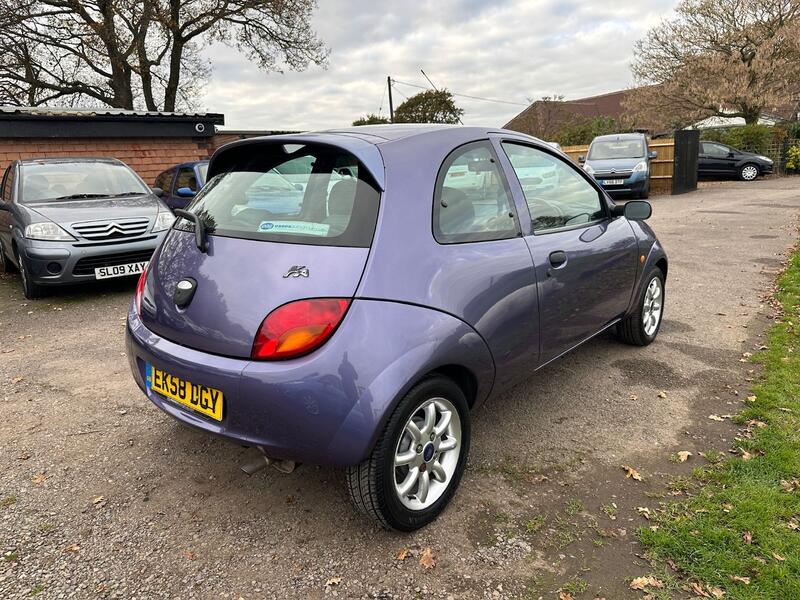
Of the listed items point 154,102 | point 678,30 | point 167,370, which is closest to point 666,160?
point 678,30

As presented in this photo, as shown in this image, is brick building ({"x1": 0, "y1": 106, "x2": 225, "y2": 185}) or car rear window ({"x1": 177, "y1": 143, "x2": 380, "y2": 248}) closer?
car rear window ({"x1": 177, "y1": 143, "x2": 380, "y2": 248})

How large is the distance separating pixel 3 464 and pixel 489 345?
268cm

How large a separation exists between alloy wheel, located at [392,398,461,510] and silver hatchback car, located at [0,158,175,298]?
16.5 feet

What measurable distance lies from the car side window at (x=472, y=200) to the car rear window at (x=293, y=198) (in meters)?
0.37

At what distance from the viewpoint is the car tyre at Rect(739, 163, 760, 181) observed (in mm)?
20141

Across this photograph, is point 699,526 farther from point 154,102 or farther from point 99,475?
point 154,102

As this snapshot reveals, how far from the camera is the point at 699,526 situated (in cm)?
244

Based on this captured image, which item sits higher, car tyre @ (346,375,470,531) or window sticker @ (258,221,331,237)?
window sticker @ (258,221,331,237)

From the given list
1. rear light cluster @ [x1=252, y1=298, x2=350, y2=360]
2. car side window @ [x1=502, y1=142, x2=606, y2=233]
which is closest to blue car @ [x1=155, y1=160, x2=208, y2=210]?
car side window @ [x1=502, y1=142, x2=606, y2=233]

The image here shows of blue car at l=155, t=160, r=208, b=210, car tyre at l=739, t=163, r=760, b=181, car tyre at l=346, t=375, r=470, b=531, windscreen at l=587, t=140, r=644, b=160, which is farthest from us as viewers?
car tyre at l=739, t=163, r=760, b=181

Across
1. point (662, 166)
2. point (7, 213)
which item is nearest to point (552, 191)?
point (7, 213)

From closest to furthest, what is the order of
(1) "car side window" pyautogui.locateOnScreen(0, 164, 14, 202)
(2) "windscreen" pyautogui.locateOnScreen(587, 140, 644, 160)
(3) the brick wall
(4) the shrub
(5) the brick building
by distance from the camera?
1. (1) "car side window" pyautogui.locateOnScreen(0, 164, 14, 202)
2. (5) the brick building
3. (3) the brick wall
4. (2) "windscreen" pyautogui.locateOnScreen(587, 140, 644, 160)
5. (4) the shrub

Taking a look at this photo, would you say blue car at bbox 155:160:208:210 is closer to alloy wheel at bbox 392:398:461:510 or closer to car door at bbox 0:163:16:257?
car door at bbox 0:163:16:257

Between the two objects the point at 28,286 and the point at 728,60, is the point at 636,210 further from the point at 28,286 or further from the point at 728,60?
the point at 728,60
